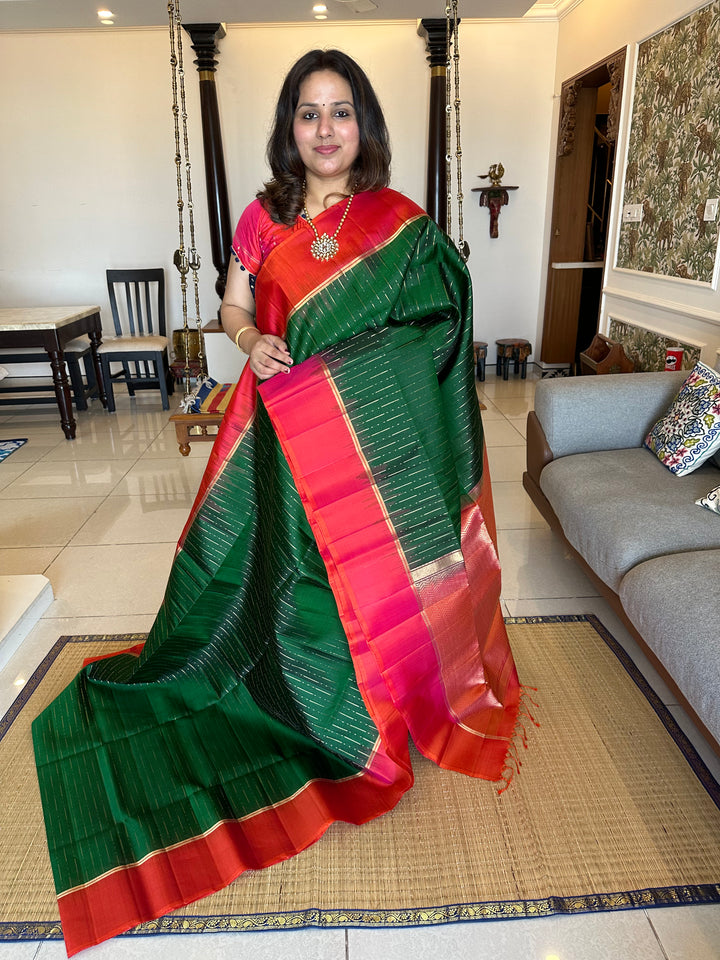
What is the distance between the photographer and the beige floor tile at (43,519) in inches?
112

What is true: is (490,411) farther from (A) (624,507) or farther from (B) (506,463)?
(A) (624,507)

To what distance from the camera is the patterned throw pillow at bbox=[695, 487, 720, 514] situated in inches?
77.0

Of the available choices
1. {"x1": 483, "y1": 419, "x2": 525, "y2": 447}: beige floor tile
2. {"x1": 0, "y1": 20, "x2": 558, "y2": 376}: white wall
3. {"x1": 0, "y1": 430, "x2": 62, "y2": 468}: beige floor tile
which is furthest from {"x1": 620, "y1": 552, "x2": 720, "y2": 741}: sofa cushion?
{"x1": 0, "y1": 20, "x2": 558, "y2": 376}: white wall

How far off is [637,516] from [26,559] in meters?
2.25

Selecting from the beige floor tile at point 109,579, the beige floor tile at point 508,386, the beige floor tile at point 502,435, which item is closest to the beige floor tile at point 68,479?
the beige floor tile at point 109,579

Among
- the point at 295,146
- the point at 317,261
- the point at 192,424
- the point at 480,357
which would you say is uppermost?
the point at 295,146

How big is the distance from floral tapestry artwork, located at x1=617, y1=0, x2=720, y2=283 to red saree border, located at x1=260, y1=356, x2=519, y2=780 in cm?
237

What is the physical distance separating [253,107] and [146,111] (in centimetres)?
79

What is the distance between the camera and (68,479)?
3.54m

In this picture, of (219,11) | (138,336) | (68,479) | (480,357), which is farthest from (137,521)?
(219,11)

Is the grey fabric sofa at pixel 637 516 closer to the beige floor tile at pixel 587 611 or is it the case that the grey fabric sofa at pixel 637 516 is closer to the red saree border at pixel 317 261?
the beige floor tile at pixel 587 611

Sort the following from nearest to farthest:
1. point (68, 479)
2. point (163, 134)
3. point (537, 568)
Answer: point (537, 568) → point (68, 479) → point (163, 134)

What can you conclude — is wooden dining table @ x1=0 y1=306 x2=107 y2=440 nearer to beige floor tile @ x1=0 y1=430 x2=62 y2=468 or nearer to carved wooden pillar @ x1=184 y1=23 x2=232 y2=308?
beige floor tile @ x1=0 y1=430 x2=62 y2=468

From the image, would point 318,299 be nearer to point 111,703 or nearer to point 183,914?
point 111,703
